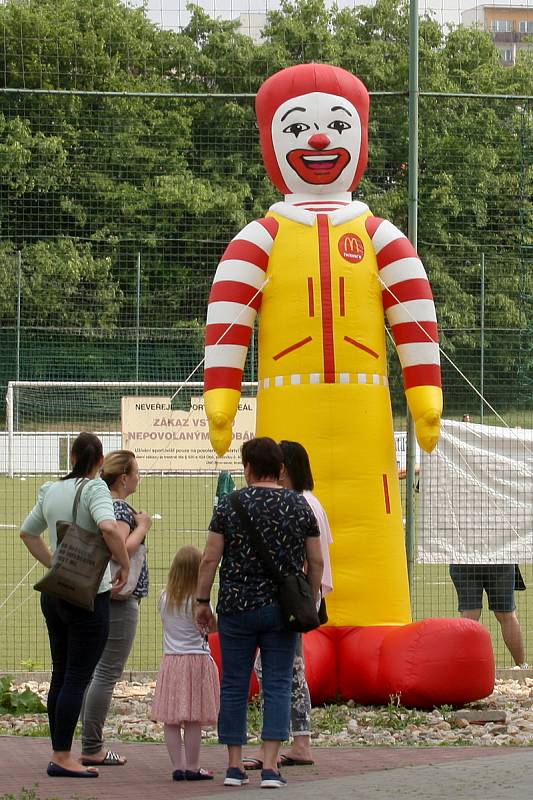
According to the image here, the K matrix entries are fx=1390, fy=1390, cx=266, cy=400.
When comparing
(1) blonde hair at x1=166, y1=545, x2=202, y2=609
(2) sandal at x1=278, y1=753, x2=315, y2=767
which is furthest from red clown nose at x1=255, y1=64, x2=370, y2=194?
(2) sandal at x1=278, y1=753, x2=315, y2=767

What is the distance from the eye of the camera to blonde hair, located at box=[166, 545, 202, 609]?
18.7ft

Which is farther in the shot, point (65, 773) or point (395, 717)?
point (395, 717)

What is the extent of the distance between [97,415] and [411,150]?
1089 cm

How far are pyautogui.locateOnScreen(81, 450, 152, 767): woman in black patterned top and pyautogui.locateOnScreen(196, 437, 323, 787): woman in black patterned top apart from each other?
0.73m

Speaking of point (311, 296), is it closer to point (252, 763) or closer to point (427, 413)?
point (427, 413)

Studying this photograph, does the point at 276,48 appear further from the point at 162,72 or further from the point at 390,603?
the point at 390,603

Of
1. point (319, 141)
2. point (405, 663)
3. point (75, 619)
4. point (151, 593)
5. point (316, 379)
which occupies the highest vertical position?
point (319, 141)

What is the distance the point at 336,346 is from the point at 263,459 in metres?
2.19

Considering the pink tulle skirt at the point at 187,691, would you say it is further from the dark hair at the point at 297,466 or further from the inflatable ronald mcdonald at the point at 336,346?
the inflatable ronald mcdonald at the point at 336,346

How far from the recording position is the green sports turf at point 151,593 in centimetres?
995

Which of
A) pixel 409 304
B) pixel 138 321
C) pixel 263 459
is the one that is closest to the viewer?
pixel 263 459

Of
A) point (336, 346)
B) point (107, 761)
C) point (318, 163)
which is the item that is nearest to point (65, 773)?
point (107, 761)

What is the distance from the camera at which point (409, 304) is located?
305 inches

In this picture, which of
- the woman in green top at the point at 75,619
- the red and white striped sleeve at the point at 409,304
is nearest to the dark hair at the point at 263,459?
the woman in green top at the point at 75,619
